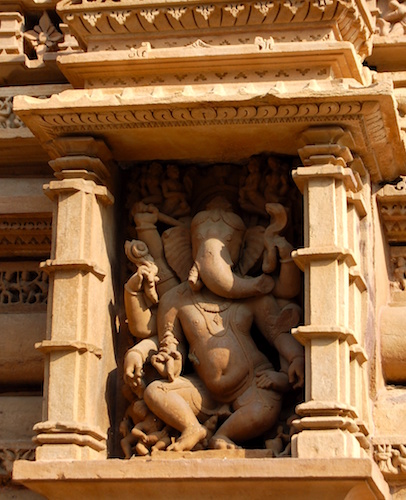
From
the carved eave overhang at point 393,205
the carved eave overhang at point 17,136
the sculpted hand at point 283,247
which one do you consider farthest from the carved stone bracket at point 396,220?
the carved eave overhang at point 17,136

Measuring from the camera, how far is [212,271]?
368 inches

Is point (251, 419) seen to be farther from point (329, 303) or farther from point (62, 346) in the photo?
point (62, 346)

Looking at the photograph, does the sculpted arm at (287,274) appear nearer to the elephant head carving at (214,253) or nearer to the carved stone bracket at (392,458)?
the elephant head carving at (214,253)

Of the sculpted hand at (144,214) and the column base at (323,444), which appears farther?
the sculpted hand at (144,214)

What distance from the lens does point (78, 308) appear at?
30.1ft

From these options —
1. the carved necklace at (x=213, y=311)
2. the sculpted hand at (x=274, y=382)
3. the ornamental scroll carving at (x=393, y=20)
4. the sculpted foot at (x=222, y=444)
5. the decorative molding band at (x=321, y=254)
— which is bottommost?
the sculpted foot at (x=222, y=444)

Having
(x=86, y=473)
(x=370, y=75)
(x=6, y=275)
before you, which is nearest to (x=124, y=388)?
(x=86, y=473)

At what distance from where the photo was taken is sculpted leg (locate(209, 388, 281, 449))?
9.05m

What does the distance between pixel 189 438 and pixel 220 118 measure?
192cm

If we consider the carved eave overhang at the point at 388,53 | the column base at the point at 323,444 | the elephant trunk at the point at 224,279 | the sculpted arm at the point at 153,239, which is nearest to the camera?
the column base at the point at 323,444

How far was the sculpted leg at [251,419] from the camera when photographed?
9.05m

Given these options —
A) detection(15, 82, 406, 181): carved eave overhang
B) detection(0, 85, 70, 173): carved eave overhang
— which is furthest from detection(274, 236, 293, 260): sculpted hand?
detection(0, 85, 70, 173): carved eave overhang

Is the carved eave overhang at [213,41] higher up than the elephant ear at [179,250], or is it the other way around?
the carved eave overhang at [213,41]

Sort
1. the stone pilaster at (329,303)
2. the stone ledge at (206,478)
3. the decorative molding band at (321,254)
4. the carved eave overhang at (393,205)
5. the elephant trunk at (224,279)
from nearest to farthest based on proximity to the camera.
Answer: the stone ledge at (206,478)
the stone pilaster at (329,303)
the decorative molding band at (321,254)
the elephant trunk at (224,279)
the carved eave overhang at (393,205)
